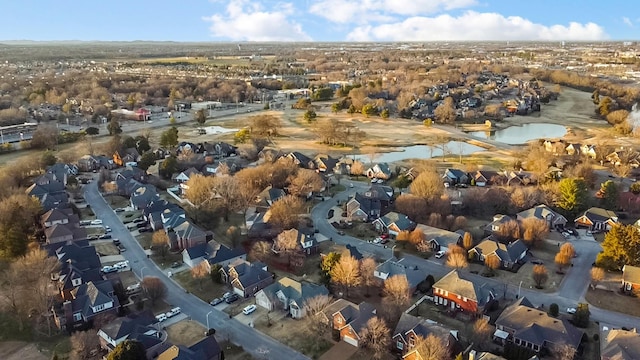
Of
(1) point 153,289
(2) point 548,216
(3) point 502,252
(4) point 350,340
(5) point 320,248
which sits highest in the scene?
(2) point 548,216

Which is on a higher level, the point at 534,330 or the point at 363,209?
the point at 363,209

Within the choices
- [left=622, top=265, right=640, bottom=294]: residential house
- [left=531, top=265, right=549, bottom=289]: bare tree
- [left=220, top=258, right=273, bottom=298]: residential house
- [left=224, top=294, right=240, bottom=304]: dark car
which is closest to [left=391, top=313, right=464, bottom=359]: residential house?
[left=531, top=265, right=549, bottom=289]: bare tree

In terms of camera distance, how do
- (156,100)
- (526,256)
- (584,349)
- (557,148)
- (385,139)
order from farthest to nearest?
(156,100) < (385,139) < (557,148) < (526,256) < (584,349)

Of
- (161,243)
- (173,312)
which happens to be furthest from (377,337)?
(161,243)

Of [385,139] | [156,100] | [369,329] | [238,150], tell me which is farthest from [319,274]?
[156,100]

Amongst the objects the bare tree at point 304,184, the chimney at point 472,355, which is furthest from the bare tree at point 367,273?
the bare tree at point 304,184

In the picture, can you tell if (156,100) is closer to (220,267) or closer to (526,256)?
(220,267)

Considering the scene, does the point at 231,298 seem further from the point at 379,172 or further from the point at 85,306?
the point at 379,172
